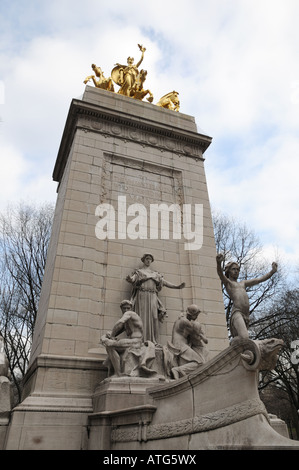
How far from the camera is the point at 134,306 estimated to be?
9.56m

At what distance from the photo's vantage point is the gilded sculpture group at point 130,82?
48.1 ft

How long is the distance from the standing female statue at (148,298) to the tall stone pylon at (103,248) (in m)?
0.51

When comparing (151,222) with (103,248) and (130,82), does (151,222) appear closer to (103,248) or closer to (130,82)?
(103,248)

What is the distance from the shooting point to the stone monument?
542cm

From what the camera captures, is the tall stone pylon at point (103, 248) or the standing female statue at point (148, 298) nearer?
the tall stone pylon at point (103, 248)

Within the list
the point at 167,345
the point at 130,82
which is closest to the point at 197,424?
the point at 167,345

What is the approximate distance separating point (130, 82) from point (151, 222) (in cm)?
707

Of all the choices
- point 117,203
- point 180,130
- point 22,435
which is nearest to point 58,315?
point 22,435

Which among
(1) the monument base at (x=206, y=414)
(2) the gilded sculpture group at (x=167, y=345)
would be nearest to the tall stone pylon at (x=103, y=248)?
(2) the gilded sculpture group at (x=167, y=345)

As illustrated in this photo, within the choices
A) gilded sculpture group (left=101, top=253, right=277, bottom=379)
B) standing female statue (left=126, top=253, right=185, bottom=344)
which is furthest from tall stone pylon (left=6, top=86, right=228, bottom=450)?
gilded sculpture group (left=101, top=253, right=277, bottom=379)

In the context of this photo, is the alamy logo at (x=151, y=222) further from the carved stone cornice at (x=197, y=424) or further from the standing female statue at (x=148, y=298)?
the carved stone cornice at (x=197, y=424)

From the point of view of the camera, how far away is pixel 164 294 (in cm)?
1045

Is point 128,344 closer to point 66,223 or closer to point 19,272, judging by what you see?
point 66,223

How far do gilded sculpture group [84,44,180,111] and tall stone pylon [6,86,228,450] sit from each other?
87 cm
